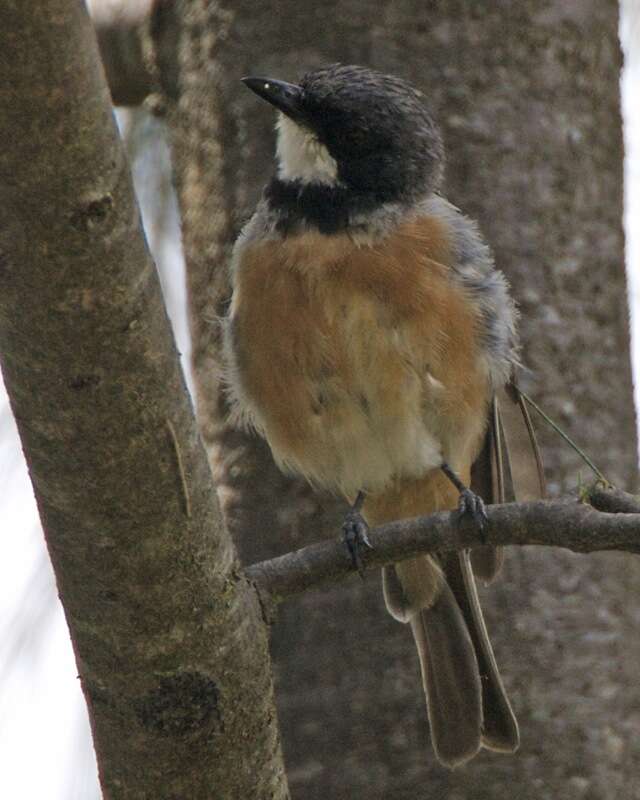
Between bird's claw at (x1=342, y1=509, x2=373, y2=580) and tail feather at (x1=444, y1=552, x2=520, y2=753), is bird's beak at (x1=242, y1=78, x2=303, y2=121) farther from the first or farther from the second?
tail feather at (x1=444, y1=552, x2=520, y2=753)

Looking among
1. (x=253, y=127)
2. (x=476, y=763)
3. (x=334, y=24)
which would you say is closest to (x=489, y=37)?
(x=334, y=24)

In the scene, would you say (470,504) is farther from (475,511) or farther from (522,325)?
(522,325)

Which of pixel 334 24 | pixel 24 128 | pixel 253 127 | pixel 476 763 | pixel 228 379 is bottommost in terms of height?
pixel 476 763

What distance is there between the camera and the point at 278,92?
3977mm

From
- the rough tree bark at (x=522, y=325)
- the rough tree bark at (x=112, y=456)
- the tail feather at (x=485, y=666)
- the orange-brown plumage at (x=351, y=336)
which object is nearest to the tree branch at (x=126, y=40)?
the rough tree bark at (x=522, y=325)

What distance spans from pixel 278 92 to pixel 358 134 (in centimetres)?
45

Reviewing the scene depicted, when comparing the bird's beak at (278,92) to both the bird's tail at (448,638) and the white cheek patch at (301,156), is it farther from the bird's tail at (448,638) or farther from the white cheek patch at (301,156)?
the bird's tail at (448,638)

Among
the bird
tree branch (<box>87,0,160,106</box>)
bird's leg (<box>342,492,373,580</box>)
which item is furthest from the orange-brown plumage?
tree branch (<box>87,0,160,106</box>)

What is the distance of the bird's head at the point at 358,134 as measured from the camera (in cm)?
407

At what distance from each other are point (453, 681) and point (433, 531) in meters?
1.11

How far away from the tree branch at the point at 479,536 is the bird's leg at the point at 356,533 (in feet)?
0.08

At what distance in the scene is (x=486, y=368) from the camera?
13.2 feet

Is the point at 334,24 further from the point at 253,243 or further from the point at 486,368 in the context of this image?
the point at 486,368

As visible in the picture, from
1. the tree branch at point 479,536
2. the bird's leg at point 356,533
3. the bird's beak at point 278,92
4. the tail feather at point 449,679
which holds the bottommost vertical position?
the tail feather at point 449,679
